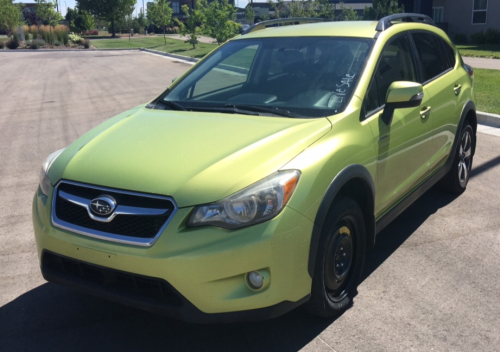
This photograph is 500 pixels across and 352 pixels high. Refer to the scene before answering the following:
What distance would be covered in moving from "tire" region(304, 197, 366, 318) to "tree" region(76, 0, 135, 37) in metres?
72.1

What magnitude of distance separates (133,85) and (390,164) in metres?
13.6

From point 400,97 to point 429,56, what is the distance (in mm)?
1509

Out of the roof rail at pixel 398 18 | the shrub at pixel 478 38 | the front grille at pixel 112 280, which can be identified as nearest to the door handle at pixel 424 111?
the roof rail at pixel 398 18

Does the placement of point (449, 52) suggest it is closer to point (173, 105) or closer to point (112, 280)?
point (173, 105)

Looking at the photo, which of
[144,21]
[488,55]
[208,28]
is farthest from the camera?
[144,21]

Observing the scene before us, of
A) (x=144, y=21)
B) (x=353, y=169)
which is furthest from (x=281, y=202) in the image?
(x=144, y=21)

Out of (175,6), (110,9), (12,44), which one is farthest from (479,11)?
(175,6)

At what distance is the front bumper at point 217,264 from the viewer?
2.96 metres

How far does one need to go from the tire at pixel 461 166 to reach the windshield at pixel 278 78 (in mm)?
1994

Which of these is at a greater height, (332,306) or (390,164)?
(390,164)

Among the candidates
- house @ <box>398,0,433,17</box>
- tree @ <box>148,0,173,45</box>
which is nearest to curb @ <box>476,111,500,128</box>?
house @ <box>398,0,433,17</box>

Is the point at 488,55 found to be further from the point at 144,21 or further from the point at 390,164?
the point at 144,21

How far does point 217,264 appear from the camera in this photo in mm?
2961

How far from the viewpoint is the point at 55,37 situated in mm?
53031
